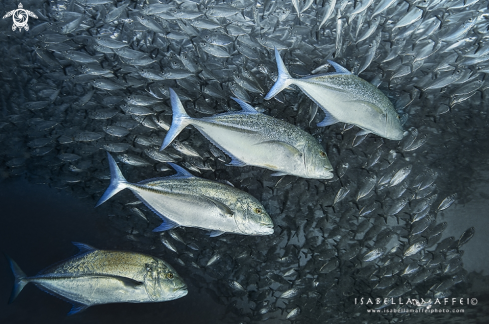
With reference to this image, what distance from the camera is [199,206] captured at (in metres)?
1.90

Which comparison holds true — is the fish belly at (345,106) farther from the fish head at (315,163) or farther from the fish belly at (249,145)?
the fish belly at (249,145)

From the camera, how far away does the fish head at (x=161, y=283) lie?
2.10 metres

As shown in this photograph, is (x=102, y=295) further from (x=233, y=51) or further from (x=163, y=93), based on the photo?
(x=233, y=51)

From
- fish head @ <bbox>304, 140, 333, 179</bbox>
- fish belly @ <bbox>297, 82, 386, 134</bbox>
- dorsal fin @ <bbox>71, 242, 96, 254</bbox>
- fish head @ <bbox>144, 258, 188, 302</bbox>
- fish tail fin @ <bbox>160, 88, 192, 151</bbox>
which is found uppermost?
fish belly @ <bbox>297, 82, 386, 134</bbox>

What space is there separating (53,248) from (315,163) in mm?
5376

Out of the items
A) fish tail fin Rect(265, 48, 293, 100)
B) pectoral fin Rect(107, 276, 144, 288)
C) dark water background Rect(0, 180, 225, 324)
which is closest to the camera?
fish tail fin Rect(265, 48, 293, 100)

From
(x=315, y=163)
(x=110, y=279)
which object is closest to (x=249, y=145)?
(x=315, y=163)

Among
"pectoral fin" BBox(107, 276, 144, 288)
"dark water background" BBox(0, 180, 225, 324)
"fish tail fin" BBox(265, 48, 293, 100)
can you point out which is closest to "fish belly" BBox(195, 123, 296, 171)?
"fish tail fin" BBox(265, 48, 293, 100)

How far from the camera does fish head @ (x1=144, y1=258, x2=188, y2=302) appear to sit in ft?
6.88

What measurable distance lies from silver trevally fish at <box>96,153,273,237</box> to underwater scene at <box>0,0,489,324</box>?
12 millimetres

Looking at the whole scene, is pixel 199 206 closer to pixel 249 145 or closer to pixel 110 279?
pixel 249 145

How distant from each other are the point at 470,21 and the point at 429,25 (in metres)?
0.32

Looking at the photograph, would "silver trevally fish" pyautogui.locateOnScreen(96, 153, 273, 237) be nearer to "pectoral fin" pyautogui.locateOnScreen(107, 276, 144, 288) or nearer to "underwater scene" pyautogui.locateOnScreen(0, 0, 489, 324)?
"underwater scene" pyautogui.locateOnScreen(0, 0, 489, 324)

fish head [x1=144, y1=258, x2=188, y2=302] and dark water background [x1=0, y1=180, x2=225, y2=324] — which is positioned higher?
fish head [x1=144, y1=258, x2=188, y2=302]
